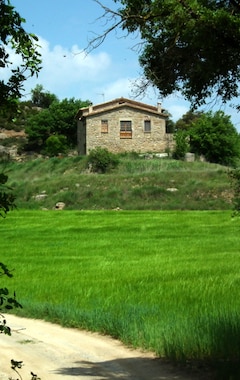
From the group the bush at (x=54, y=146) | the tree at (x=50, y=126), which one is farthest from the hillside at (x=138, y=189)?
the tree at (x=50, y=126)

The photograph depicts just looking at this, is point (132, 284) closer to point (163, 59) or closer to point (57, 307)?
point (57, 307)

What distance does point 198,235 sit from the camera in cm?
2991

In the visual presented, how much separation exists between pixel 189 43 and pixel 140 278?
1110 cm

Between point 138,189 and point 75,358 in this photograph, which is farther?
point 138,189

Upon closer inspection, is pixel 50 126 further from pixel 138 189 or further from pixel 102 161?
pixel 138 189

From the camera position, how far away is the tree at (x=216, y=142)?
62406 millimetres

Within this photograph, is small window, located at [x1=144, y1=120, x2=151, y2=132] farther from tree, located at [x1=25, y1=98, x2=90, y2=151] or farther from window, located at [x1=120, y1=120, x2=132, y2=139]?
tree, located at [x1=25, y1=98, x2=90, y2=151]

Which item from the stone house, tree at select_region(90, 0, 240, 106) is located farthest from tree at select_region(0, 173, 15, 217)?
the stone house

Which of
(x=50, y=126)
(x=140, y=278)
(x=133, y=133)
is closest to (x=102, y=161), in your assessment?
(x=133, y=133)

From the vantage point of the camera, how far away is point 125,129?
209ft

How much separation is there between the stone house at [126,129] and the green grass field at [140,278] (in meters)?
25.6

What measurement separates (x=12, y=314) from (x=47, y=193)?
121ft

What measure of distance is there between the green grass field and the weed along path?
340mm

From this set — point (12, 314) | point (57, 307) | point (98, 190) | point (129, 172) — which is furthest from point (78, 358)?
point (129, 172)
